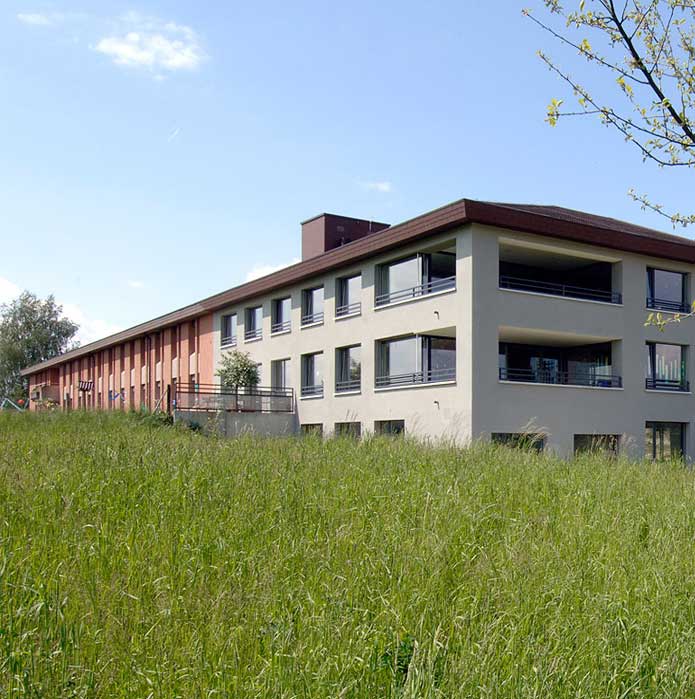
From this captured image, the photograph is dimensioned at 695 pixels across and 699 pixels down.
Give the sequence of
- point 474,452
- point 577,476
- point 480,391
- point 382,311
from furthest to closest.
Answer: point 382,311, point 480,391, point 474,452, point 577,476

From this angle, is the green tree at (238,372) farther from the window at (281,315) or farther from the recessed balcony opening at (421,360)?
the recessed balcony opening at (421,360)

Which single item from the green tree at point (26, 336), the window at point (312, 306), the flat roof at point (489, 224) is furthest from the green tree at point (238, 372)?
the green tree at point (26, 336)

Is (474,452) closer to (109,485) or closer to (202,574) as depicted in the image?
(109,485)

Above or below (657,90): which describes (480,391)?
below

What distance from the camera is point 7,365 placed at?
227 ft

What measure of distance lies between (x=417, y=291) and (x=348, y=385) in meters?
5.09

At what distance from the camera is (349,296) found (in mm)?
28422

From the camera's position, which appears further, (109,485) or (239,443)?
(239,443)

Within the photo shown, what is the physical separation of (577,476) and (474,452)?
1997 millimetres

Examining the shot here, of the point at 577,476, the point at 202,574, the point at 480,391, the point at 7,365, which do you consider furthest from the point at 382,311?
the point at 7,365

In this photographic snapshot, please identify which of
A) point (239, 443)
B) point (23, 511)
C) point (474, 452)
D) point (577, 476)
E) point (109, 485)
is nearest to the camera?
point (23, 511)

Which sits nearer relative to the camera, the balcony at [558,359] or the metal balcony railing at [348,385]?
the balcony at [558,359]

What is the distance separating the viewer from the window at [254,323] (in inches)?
1358

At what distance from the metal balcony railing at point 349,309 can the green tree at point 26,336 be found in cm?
4984
